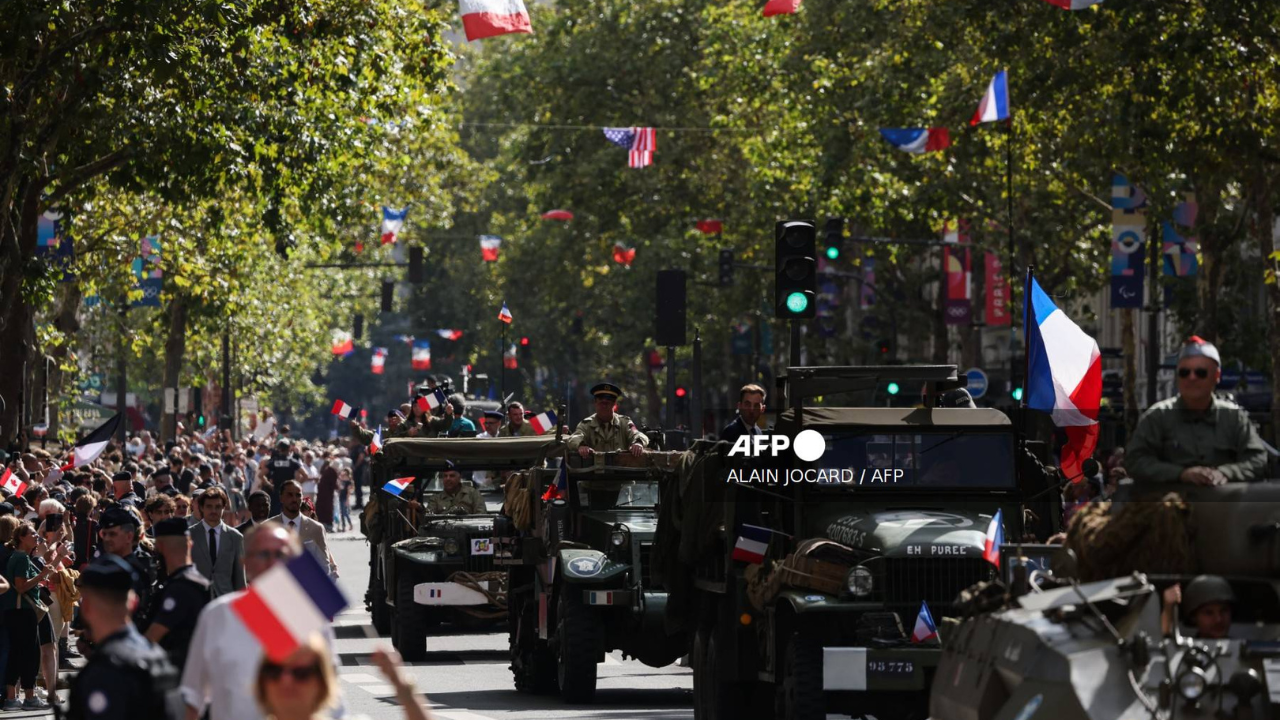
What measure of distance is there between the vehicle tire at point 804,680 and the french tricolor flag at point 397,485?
10431 mm

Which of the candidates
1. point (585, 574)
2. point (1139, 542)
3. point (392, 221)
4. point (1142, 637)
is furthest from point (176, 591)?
point (392, 221)

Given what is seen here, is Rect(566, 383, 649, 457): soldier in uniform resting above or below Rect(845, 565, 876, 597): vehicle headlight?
above

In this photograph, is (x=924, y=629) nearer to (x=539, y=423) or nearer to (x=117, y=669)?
(x=117, y=669)

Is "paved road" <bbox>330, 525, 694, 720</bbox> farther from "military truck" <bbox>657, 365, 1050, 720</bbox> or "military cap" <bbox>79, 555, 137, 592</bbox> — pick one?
"military cap" <bbox>79, 555, 137, 592</bbox>

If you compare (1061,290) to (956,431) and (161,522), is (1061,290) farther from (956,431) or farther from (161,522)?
(161,522)

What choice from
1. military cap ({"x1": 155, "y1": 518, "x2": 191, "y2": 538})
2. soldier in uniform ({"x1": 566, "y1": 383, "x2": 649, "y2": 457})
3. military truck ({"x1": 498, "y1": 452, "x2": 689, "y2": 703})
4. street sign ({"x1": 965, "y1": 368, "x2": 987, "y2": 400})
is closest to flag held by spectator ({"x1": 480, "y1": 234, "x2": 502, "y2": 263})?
street sign ({"x1": 965, "y1": 368, "x2": 987, "y2": 400})

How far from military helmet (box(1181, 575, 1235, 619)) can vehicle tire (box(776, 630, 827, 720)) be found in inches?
180

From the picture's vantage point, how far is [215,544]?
50.4 feet

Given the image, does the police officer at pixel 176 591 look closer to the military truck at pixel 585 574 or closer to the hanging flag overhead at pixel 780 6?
the military truck at pixel 585 574

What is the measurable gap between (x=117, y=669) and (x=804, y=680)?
6.35m

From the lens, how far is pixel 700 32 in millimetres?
68062

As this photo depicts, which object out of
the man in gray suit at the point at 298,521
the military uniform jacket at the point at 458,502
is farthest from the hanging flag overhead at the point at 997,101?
the man in gray suit at the point at 298,521

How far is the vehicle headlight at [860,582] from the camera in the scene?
1401 cm

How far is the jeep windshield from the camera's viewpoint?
14992 mm
